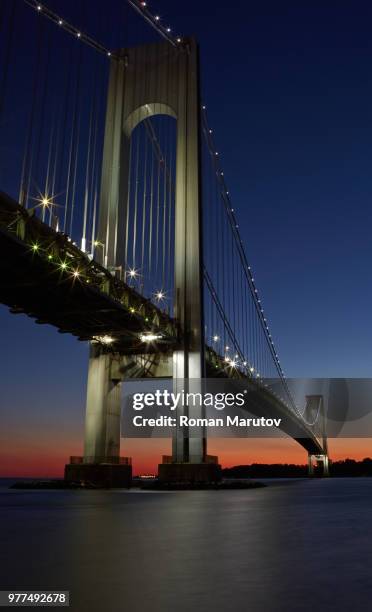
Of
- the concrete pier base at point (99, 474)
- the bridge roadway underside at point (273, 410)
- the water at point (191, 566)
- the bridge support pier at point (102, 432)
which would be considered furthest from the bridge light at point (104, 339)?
the water at point (191, 566)

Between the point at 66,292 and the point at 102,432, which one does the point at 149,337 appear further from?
the point at 66,292

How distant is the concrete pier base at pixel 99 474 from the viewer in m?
25.8

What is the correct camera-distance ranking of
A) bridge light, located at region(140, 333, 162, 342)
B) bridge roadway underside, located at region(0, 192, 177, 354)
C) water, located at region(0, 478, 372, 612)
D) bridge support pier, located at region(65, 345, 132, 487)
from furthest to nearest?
bridge support pier, located at region(65, 345, 132, 487) < bridge light, located at region(140, 333, 162, 342) < bridge roadway underside, located at region(0, 192, 177, 354) < water, located at region(0, 478, 372, 612)

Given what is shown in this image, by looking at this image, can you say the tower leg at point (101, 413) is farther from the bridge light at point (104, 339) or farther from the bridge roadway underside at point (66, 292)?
the bridge roadway underside at point (66, 292)

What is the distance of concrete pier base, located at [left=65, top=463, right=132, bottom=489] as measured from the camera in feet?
84.7

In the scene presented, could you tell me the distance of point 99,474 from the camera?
85.0ft

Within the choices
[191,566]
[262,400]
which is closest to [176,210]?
[262,400]

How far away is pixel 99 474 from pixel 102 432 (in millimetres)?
2025

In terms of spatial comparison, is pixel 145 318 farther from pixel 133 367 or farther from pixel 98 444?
pixel 98 444

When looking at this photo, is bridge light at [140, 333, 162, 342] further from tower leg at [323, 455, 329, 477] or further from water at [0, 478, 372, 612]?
tower leg at [323, 455, 329, 477]

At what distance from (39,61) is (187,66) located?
1136 cm

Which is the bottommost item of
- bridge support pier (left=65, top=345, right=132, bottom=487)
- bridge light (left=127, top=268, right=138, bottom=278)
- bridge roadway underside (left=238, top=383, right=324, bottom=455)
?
bridge support pier (left=65, top=345, right=132, bottom=487)

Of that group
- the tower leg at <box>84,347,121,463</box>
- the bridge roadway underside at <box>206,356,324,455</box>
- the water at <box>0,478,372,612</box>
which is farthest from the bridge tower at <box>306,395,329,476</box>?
the water at <box>0,478,372,612</box>

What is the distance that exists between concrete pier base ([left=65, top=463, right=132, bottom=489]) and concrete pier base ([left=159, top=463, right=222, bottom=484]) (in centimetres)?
214
